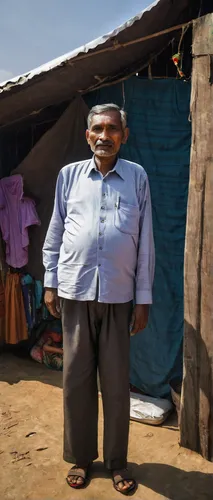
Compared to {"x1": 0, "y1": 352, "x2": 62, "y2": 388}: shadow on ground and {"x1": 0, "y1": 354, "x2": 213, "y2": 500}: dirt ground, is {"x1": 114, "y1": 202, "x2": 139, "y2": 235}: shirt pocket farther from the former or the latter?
{"x1": 0, "y1": 352, "x2": 62, "y2": 388}: shadow on ground

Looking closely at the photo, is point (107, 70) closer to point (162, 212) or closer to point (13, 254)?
point (162, 212)

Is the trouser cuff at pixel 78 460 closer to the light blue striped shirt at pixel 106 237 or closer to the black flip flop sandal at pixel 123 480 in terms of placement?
the black flip flop sandal at pixel 123 480

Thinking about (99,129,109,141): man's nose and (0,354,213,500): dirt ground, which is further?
(0,354,213,500): dirt ground

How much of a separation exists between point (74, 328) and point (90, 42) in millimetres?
1917

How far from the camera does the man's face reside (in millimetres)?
2408

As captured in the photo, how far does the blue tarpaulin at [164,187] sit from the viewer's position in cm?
341

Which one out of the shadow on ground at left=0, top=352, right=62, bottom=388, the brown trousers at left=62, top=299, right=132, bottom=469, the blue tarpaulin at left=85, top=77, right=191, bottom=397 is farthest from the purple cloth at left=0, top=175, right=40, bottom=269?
the brown trousers at left=62, top=299, right=132, bottom=469

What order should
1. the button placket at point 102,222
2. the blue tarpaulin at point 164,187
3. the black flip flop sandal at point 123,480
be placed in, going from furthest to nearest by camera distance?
1. the blue tarpaulin at point 164,187
2. the black flip flop sandal at point 123,480
3. the button placket at point 102,222

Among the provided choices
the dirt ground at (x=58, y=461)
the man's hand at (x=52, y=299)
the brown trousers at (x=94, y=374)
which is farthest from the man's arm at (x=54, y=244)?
the dirt ground at (x=58, y=461)

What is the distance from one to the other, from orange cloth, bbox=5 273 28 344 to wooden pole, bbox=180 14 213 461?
7.14 feet

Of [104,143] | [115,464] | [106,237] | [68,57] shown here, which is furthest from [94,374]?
[68,57]

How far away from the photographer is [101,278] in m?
2.38

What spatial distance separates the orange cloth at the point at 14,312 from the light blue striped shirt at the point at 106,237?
2.13m

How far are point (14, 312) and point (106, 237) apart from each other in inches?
97.6
